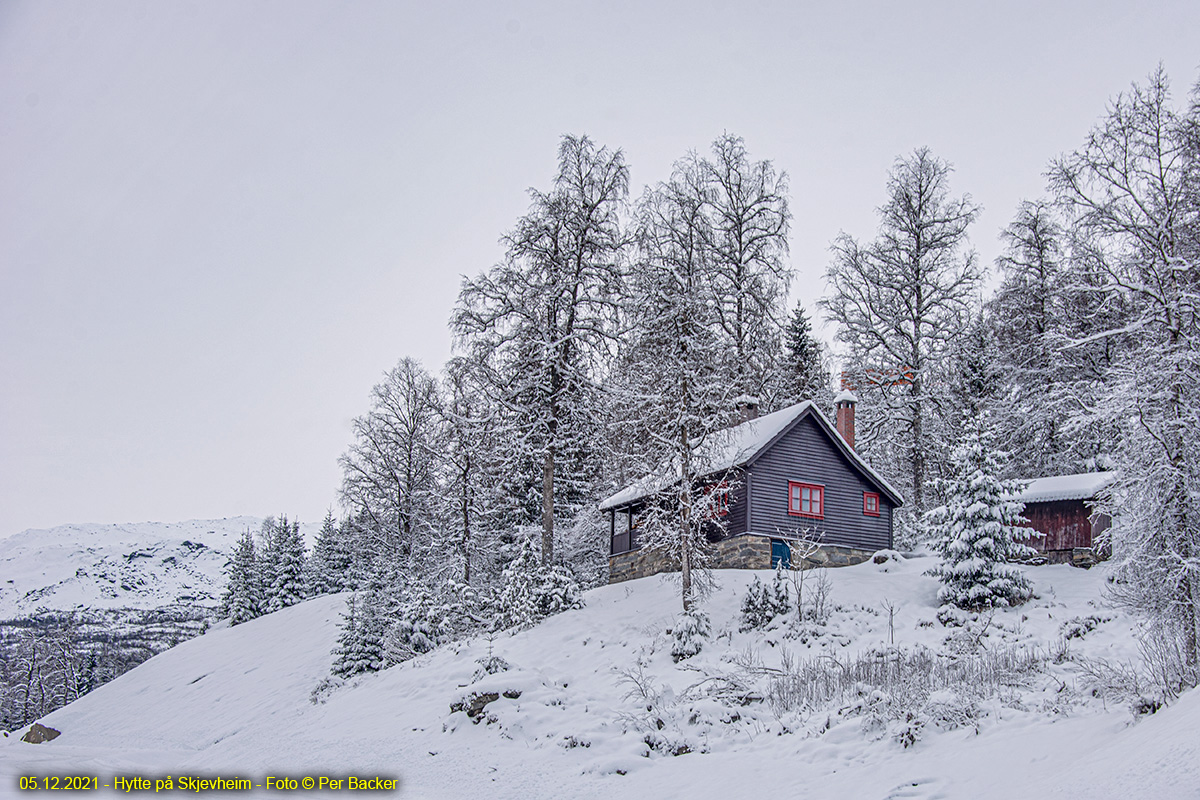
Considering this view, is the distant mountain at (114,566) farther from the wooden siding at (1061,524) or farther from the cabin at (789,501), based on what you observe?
the wooden siding at (1061,524)

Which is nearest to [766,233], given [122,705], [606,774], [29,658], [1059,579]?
[1059,579]

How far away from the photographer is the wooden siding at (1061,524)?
83.8ft

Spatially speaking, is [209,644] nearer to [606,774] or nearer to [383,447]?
[383,447]

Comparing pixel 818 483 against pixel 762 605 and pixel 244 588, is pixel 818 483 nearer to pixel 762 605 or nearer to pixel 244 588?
pixel 762 605

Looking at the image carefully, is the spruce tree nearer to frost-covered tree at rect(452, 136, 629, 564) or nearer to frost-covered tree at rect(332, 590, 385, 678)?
frost-covered tree at rect(452, 136, 629, 564)

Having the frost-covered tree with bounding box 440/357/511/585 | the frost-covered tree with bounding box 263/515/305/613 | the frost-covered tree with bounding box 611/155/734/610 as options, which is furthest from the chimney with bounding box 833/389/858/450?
the frost-covered tree with bounding box 263/515/305/613

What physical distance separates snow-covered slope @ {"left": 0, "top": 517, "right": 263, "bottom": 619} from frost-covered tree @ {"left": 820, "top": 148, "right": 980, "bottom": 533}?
312ft

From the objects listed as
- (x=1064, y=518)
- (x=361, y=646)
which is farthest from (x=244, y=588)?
(x=1064, y=518)

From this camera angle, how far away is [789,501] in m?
27.0

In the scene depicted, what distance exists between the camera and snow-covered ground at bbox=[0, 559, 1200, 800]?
22.9 ft

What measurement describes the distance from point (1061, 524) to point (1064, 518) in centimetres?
23

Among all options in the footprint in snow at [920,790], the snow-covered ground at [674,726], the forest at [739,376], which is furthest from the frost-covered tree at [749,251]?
the footprint in snow at [920,790]

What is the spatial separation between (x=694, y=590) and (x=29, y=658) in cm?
5806

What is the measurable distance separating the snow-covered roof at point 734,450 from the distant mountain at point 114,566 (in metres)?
Answer: 94.3
